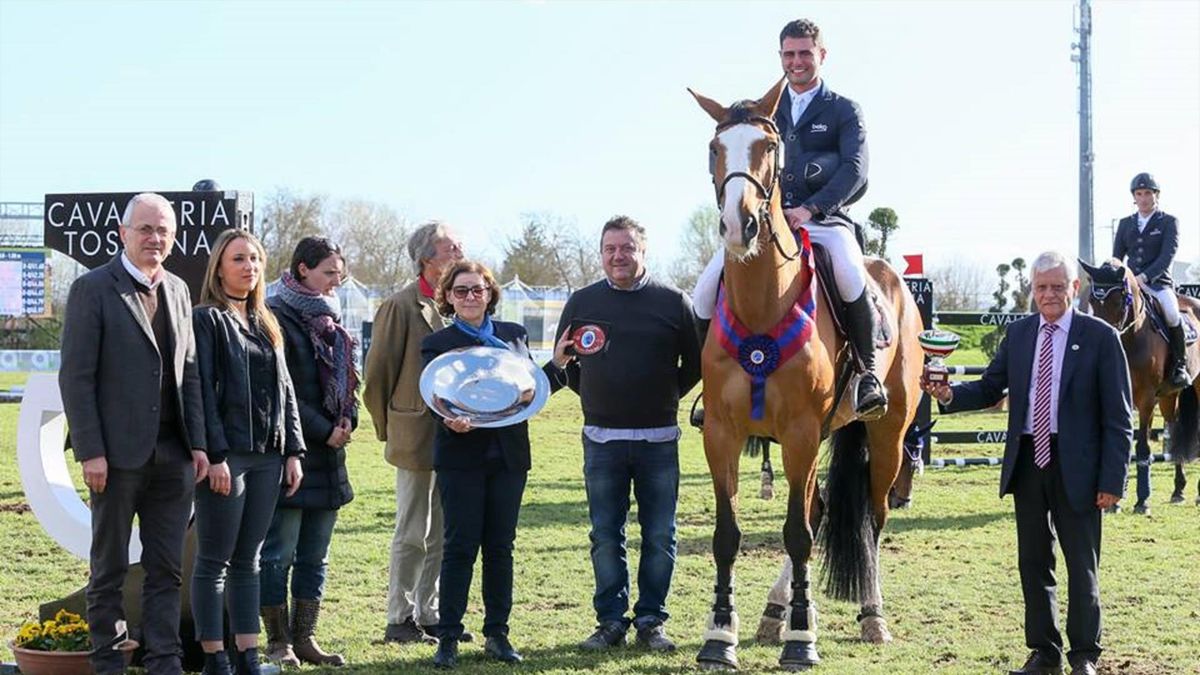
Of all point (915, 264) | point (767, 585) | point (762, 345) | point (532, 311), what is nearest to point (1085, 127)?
point (915, 264)

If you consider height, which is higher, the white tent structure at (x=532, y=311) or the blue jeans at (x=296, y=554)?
the white tent structure at (x=532, y=311)

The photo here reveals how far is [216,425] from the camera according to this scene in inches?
188

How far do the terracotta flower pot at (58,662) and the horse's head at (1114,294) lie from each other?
9.31 m

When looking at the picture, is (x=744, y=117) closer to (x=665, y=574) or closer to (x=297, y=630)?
(x=665, y=574)

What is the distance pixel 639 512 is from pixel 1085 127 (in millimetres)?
18450

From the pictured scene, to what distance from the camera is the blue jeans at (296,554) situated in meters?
5.48

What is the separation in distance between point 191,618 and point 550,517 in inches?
211

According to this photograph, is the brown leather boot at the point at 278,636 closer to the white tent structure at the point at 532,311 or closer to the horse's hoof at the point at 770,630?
the horse's hoof at the point at 770,630

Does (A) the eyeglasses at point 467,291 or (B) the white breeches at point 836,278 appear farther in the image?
(B) the white breeches at point 836,278

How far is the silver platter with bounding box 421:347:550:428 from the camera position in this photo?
536cm

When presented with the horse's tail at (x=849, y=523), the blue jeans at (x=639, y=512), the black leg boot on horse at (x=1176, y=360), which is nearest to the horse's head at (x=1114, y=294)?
A: the black leg boot on horse at (x=1176, y=360)

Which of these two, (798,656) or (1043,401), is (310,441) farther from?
(1043,401)

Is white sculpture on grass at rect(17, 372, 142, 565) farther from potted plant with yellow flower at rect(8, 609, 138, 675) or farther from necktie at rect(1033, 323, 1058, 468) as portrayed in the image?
necktie at rect(1033, 323, 1058, 468)

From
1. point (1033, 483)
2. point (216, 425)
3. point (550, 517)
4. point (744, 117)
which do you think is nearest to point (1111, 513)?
point (550, 517)
